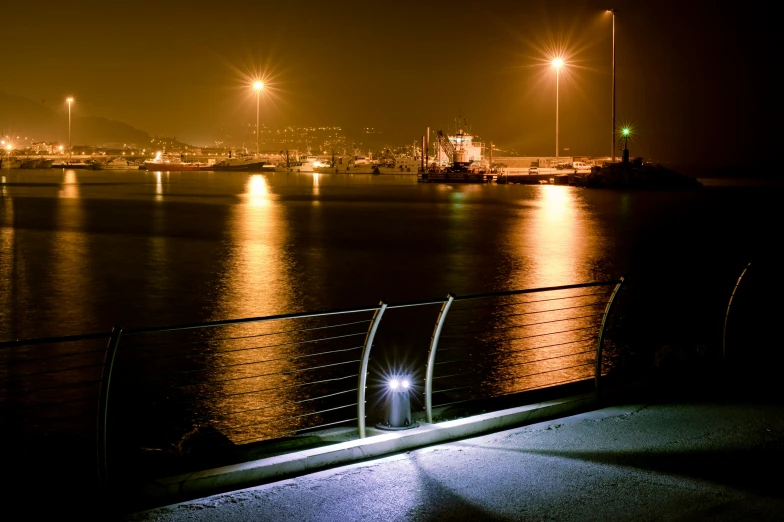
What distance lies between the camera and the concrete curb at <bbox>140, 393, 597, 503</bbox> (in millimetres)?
5691

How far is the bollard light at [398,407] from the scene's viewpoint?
6809 millimetres

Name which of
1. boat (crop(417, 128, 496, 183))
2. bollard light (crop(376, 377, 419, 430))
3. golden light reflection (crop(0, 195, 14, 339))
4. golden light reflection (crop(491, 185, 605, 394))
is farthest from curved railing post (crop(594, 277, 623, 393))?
boat (crop(417, 128, 496, 183))

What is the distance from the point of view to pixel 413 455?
6496 millimetres

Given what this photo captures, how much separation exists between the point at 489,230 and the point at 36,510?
33946 millimetres

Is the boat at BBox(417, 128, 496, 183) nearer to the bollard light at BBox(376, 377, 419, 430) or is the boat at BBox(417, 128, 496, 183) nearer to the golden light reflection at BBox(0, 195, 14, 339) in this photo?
the golden light reflection at BBox(0, 195, 14, 339)

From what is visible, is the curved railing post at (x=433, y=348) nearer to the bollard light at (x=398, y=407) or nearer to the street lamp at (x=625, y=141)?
the bollard light at (x=398, y=407)

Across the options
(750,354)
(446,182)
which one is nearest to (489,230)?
(750,354)

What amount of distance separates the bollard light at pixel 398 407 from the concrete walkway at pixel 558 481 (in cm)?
33

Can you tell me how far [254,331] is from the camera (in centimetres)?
1502

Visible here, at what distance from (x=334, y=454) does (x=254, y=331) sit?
896 cm

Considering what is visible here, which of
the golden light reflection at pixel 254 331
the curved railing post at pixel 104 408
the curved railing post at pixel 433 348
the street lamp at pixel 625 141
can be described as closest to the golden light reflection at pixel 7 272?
the golden light reflection at pixel 254 331

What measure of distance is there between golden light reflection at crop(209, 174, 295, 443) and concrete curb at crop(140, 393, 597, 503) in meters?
1.00

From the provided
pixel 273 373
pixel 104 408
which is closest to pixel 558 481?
pixel 104 408

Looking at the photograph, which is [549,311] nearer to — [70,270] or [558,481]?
[558,481]
